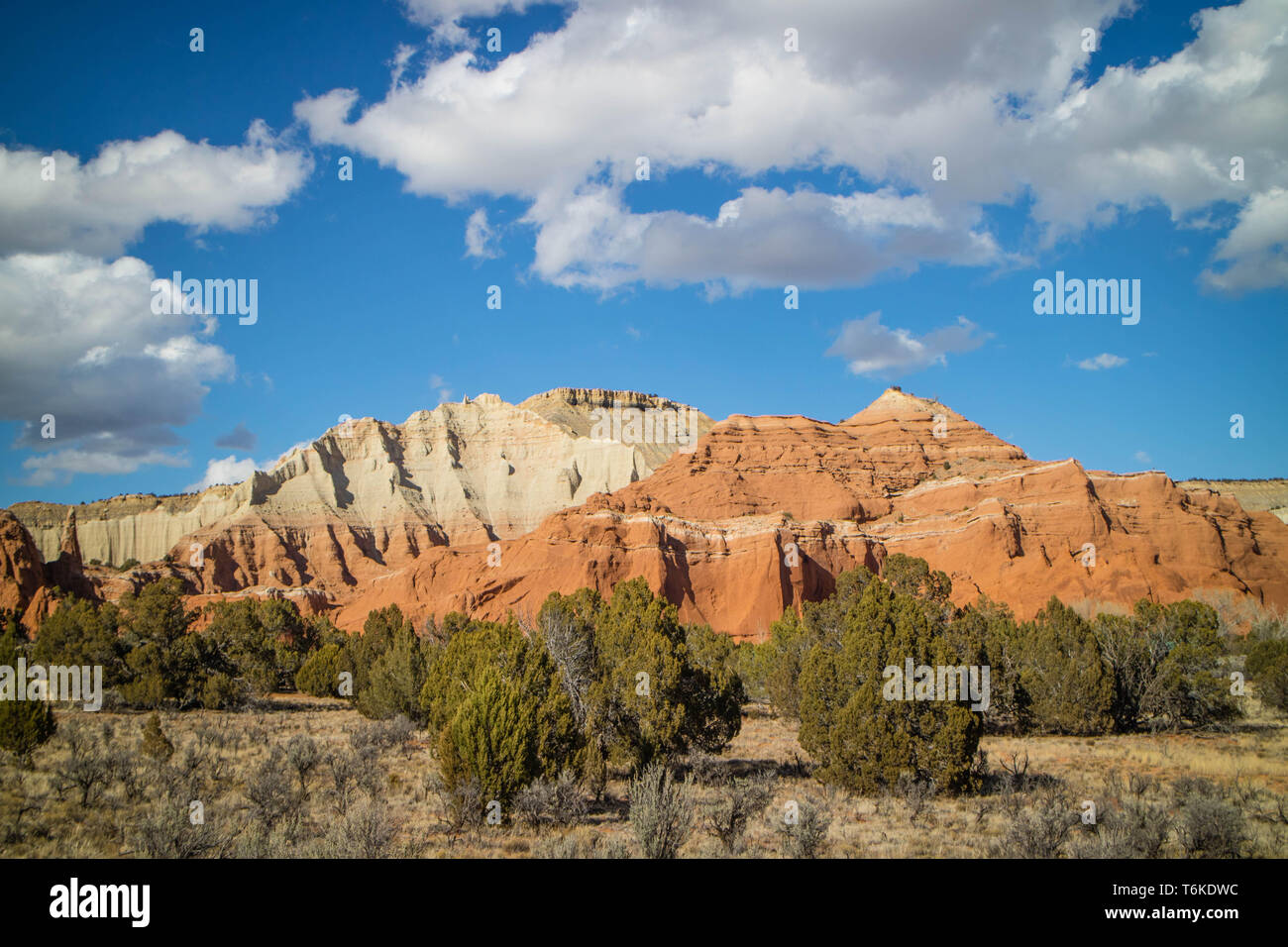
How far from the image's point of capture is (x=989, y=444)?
91.6 metres

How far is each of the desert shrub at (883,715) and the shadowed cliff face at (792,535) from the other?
156 ft

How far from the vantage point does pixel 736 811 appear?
12055mm

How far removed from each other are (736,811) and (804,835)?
51.1 inches

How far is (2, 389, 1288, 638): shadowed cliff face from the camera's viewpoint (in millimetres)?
66938

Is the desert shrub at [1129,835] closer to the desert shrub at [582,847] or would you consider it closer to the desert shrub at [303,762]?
the desert shrub at [582,847]

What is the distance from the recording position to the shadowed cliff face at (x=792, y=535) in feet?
220

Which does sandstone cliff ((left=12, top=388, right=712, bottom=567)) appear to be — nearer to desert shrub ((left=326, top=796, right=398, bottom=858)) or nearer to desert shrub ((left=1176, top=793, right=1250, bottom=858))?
desert shrub ((left=326, top=796, right=398, bottom=858))

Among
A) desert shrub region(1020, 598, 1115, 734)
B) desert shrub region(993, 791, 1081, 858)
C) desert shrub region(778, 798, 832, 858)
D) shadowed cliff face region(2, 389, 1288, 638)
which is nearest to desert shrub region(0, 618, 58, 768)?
desert shrub region(778, 798, 832, 858)

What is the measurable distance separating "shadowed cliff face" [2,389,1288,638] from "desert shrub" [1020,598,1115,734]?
40.1 m

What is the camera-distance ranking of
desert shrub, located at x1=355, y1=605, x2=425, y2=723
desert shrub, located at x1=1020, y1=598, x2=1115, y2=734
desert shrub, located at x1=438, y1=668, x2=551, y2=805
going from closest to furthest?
desert shrub, located at x1=438, y1=668, x2=551, y2=805, desert shrub, located at x1=1020, y1=598, x2=1115, y2=734, desert shrub, located at x1=355, y1=605, x2=425, y2=723

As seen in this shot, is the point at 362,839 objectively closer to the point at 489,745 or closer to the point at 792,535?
the point at 489,745
